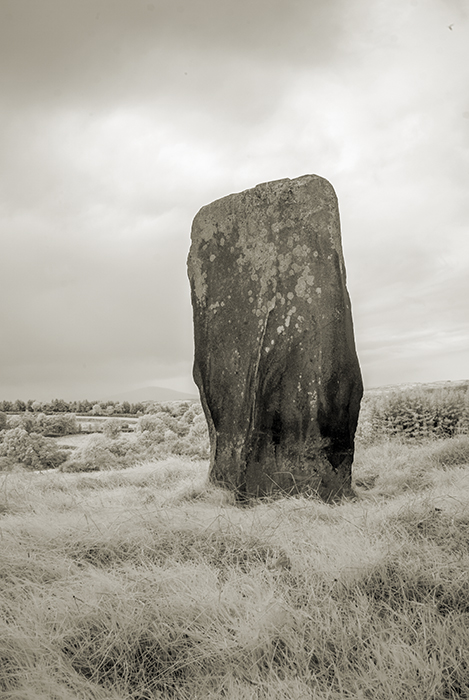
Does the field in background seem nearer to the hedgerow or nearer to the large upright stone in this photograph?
the large upright stone

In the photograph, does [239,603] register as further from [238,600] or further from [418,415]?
[418,415]

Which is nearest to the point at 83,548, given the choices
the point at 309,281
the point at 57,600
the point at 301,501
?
the point at 57,600

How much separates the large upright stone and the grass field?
97cm

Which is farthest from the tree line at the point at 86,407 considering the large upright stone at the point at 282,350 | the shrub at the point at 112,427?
the large upright stone at the point at 282,350

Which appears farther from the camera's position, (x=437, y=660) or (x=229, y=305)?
(x=229, y=305)

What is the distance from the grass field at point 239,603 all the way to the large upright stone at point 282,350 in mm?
967

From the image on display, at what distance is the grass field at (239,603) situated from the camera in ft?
7.09

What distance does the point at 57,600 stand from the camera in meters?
2.78

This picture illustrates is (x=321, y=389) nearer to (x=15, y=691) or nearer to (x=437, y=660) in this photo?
(x=437, y=660)

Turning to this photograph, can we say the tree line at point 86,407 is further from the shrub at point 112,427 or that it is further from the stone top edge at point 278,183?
the stone top edge at point 278,183

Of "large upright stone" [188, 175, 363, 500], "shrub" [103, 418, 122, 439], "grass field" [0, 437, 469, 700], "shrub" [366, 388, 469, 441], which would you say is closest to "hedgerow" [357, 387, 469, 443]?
"shrub" [366, 388, 469, 441]

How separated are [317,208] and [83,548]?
4.21 metres

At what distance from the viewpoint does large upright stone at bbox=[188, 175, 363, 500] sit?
5.50 meters

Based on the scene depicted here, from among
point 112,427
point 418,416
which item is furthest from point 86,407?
point 418,416
